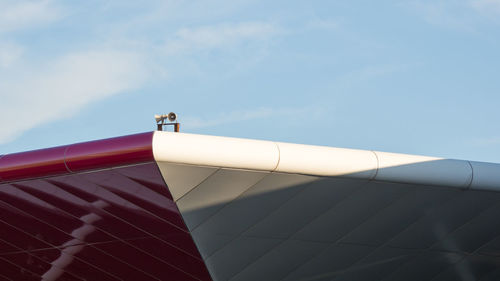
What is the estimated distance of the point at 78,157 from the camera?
570 inches

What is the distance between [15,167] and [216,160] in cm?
386

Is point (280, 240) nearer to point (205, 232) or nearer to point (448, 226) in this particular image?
point (205, 232)

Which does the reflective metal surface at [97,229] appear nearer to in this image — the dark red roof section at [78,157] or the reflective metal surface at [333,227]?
the dark red roof section at [78,157]

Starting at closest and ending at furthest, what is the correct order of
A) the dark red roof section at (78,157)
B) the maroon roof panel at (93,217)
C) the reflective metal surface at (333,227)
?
the dark red roof section at (78,157)
the maroon roof panel at (93,217)
the reflective metal surface at (333,227)

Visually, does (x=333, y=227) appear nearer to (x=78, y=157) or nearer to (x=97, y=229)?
(x=97, y=229)

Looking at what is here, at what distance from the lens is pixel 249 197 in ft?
51.1

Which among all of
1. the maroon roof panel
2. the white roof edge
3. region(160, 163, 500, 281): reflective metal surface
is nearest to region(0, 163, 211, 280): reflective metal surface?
the maroon roof panel

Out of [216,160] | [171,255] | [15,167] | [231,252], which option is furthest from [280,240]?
[15,167]

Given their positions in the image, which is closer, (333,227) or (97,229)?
(97,229)

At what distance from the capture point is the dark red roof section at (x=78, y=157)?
13922 mm

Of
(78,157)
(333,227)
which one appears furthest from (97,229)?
(333,227)

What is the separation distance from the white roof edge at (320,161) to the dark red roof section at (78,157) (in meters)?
0.33

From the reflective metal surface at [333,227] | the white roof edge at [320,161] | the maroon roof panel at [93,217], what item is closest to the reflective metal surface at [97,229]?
the maroon roof panel at [93,217]

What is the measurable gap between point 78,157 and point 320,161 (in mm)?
4294
